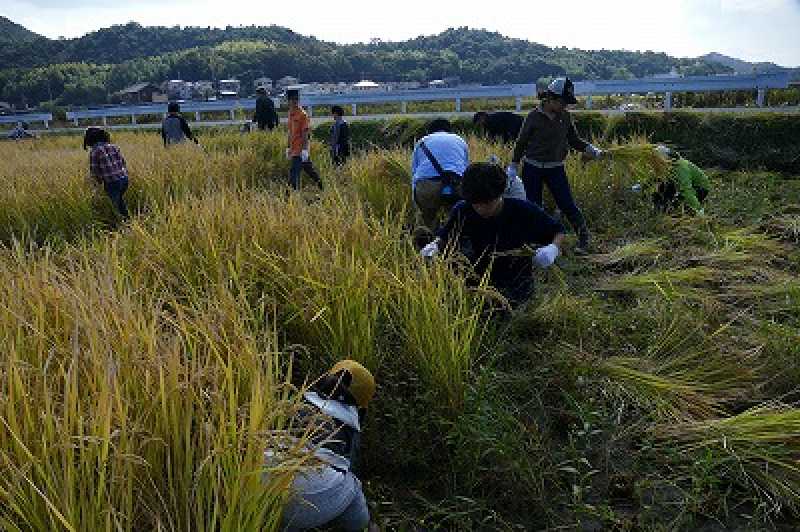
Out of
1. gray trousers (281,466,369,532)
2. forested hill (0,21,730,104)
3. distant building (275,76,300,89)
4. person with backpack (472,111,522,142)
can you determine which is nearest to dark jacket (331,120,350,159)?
person with backpack (472,111,522,142)

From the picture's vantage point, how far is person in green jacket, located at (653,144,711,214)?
5.48 metres

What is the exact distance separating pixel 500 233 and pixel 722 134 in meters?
7.82

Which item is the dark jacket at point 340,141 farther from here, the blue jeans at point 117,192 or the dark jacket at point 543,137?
the dark jacket at point 543,137

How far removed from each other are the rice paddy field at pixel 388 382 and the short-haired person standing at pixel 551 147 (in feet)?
2.87

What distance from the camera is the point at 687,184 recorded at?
5.49 meters

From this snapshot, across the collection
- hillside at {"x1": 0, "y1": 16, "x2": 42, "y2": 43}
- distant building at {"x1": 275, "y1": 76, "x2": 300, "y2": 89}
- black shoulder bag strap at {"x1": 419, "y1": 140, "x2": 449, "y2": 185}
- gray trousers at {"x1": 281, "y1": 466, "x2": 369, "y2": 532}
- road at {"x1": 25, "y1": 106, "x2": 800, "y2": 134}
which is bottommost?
gray trousers at {"x1": 281, "y1": 466, "x2": 369, "y2": 532}

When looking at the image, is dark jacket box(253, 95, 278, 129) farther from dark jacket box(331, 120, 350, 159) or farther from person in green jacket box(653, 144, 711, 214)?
person in green jacket box(653, 144, 711, 214)

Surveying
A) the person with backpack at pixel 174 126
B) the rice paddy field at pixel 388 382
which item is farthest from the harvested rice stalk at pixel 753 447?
the person with backpack at pixel 174 126

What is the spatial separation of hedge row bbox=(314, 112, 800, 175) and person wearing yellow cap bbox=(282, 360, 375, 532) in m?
6.88

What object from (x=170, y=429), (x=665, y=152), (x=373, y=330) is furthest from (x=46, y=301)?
(x=665, y=152)

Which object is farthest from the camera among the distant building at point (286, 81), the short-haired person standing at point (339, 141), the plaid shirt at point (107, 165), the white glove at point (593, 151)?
the distant building at point (286, 81)

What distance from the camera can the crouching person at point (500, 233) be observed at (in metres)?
3.03

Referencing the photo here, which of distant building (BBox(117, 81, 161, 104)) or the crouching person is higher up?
distant building (BBox(117, 81, 161, 104))

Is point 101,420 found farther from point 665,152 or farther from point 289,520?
point 665,152
